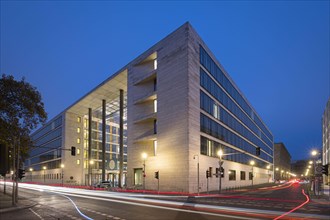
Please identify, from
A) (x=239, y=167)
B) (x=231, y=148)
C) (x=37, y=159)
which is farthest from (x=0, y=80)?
(x=37, y=159)

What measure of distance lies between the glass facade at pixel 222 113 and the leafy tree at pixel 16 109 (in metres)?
27.6

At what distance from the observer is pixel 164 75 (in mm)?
56094

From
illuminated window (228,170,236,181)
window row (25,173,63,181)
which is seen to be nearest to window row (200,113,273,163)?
illuminated window (228,170,236,181)

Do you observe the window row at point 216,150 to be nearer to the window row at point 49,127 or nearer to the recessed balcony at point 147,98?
the recessed balcony at point 147,98

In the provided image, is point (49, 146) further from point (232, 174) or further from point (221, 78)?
point (221, 78)

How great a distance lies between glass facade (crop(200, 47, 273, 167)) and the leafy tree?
90.5 feet

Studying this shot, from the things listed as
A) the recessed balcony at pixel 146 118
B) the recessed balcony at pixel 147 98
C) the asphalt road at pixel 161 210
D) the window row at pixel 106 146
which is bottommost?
the asphalt road at pixel 161 210

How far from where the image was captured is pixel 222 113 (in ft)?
234

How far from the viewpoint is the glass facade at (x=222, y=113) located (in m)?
59.4

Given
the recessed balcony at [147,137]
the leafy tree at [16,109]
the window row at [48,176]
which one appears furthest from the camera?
the window row at [48,176]

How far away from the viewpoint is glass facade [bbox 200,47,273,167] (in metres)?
59.4

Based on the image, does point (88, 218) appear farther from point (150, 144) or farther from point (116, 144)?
point (116, 144)

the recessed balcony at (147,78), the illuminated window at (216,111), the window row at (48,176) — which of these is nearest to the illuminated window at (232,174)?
the illuminated window at (216,111)

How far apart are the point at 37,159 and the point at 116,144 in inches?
1557
